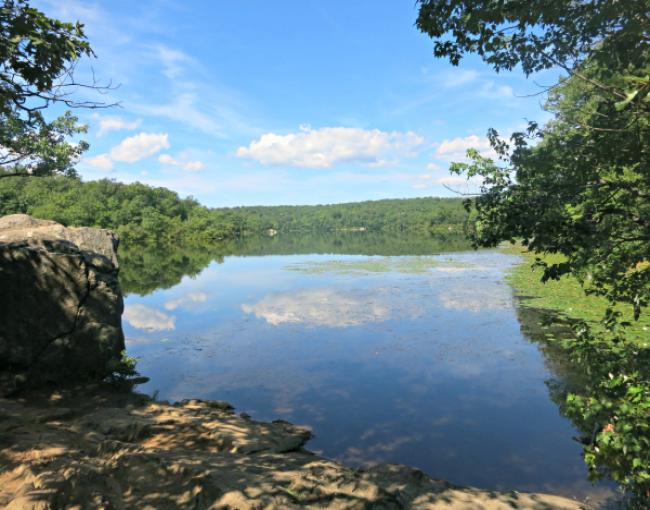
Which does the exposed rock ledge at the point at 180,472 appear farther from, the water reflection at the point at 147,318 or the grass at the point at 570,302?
the water reflection at the point at 147,318

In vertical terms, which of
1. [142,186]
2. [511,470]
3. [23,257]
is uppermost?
[142,186]

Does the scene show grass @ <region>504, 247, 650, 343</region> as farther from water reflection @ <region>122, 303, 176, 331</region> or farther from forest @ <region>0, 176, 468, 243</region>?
forest @ <region>0, 176, 468, 243</region>

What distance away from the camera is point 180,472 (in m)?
6.15

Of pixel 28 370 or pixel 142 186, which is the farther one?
pixel 142 186

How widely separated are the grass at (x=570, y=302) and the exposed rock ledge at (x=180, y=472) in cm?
952

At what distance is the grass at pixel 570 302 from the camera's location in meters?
15.8

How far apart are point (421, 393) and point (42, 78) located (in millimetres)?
11884

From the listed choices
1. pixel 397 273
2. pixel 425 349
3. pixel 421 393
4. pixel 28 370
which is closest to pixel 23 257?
pixel 28 370

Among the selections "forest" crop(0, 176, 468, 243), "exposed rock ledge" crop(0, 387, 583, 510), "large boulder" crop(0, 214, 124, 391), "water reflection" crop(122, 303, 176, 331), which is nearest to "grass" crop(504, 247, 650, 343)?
"exposed rock ledge" crop(0, 387, 583, 510)

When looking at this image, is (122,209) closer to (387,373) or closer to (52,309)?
(52,309)

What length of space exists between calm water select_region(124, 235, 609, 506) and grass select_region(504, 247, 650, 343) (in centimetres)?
152

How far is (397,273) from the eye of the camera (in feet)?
133

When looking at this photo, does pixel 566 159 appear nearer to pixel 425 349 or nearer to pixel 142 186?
pixel 425 349

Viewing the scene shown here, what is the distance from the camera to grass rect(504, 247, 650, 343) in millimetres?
15812
